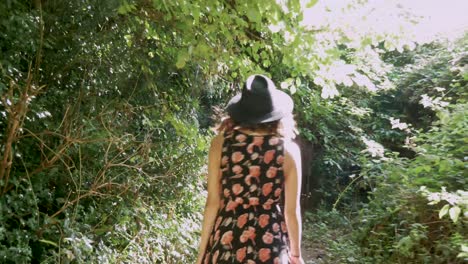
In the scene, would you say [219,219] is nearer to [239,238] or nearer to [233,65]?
[239,238]

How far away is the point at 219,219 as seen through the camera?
2551mm

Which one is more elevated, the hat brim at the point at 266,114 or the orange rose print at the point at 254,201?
the hat brim at the point at 266,114

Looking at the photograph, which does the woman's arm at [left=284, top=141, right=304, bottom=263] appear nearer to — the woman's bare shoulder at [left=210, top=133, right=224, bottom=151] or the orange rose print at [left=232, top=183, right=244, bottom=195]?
the orange rose print at [left=232, top=183, right=244, bottom=195]

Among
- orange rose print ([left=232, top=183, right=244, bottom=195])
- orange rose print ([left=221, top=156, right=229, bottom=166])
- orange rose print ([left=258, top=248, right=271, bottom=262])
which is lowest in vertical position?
orange rose print ([left=258, top=248, right=271, bottom=262])

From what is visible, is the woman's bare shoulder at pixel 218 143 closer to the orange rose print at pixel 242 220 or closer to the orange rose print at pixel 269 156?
the orange rose print at pixel 269 156

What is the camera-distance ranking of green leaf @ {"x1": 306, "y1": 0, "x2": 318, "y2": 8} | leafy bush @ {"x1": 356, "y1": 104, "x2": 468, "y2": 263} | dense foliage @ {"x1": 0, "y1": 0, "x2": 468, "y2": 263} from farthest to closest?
leafy bush @ {"x1": 356, "y1": 104, "x2": 468, "y2": 263} → dense foliage @ {"x1": 0, "y1": 0, "x2": 468, "y2": 263} → green leaf @ {"x1": 306, "y1": 0, "x2": 318, "y2": 8}

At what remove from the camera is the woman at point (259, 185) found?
95.6 inches

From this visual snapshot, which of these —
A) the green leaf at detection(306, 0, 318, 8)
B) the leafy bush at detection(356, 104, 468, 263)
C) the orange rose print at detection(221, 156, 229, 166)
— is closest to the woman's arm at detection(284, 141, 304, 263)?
the orange rose print at detection(221, 156, 229, 166)

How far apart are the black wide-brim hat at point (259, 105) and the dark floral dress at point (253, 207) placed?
0.10 metres

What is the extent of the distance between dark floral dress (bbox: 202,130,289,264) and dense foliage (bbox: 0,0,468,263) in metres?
0.86

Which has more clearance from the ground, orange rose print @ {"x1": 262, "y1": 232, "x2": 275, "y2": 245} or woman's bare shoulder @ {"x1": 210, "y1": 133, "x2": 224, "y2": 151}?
woman's bare shoulder @ {"x1": 210, "y1": 133, "x2": 224, "y2": 151}

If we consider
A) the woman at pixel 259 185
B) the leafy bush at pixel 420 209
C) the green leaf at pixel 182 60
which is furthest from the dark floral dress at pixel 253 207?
the leafy bush at pixel 420 209

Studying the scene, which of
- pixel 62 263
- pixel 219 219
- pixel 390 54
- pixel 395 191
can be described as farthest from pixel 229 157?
pixel 390 54

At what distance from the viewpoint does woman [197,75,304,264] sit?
2.43 meters
